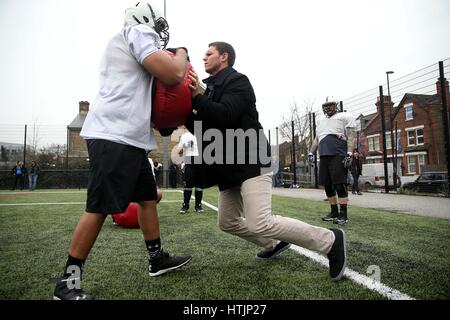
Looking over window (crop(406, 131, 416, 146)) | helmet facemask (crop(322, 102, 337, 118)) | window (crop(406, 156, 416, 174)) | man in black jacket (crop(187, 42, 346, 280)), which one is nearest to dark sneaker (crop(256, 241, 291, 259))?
man in black jacket (crop(187, 42, 346, 280))

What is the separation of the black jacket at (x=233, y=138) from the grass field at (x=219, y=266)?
0.77 m

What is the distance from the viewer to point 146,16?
2273 millimetres

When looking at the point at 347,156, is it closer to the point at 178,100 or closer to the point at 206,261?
the point at 206,261

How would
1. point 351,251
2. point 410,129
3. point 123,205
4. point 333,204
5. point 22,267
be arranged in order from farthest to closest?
point 410,129
point 333,204
point 351,251
point 22,267
point 123,205

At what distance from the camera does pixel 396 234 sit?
412cm

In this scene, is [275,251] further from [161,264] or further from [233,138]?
[233,138]

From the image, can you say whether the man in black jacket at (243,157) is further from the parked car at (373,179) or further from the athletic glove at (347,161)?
the parked car at (373,179)

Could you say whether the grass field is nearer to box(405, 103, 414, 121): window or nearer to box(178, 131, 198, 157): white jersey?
box(178, 131, 198, 157): white jersey

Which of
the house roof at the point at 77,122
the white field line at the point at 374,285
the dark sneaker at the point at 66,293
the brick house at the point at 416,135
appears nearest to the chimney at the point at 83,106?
the house roof at the point at 77,122

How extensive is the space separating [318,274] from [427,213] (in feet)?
16.0

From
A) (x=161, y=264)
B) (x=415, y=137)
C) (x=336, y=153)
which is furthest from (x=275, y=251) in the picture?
(x=415, y=137)

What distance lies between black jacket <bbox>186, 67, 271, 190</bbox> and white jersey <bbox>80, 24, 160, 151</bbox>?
0.41 m

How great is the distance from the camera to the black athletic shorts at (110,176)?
79.3 inches
